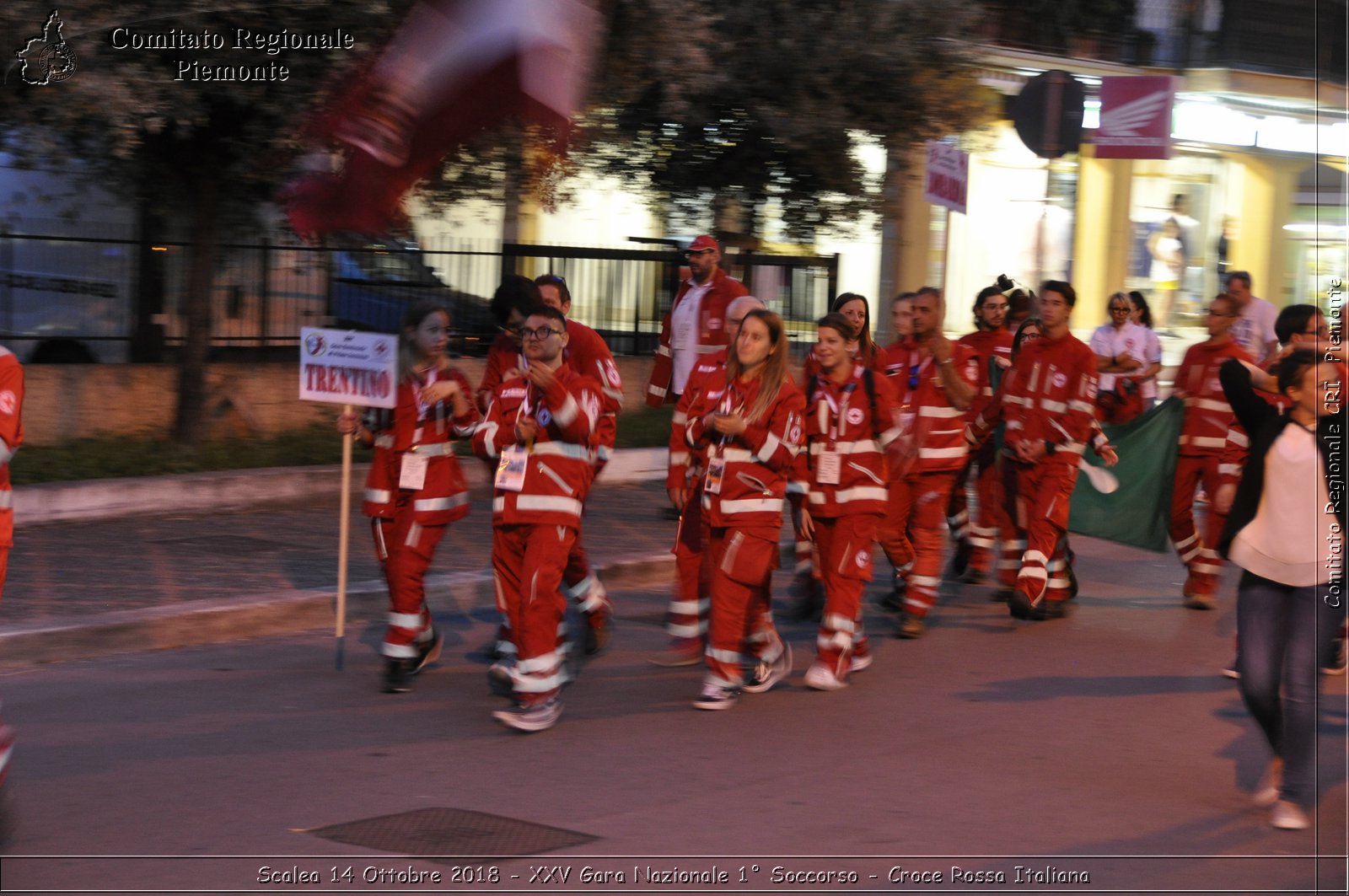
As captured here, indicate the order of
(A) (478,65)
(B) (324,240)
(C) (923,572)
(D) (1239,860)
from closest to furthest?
(A) (478,65) < (B) (324,240) < (D) (1239,860) < (C) (923,572)

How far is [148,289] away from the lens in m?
14.3

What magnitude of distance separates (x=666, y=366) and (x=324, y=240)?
781cm

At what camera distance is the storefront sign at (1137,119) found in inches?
504

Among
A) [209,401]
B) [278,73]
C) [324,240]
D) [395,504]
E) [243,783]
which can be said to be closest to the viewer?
[324,240]

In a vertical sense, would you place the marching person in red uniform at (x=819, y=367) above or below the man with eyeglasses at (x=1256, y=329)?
below

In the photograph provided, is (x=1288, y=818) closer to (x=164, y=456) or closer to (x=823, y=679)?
(x=823, y=679)

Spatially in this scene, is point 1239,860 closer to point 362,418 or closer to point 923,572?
point 923,572

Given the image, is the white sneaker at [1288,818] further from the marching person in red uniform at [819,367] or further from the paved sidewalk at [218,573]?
the paved sidewalk at [218,573]

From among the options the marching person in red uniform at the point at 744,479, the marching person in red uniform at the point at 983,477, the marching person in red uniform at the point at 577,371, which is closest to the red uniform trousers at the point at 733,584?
the marching person in red uniform at the point at 744,479

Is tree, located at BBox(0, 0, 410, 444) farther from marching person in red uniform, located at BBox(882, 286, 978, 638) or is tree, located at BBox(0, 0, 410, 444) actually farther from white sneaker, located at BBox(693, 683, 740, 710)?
white sneaker, located at BBox(693, 683, 740, 710)

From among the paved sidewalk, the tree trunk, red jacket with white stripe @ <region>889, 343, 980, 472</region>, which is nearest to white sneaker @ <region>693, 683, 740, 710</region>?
red jacket with white stripe @ <region>889, 343, 980, 472</region>

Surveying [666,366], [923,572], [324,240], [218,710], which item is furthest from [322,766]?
[666,366]

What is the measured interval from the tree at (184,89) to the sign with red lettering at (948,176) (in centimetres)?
401

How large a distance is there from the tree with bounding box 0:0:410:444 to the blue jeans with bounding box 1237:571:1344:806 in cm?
585
